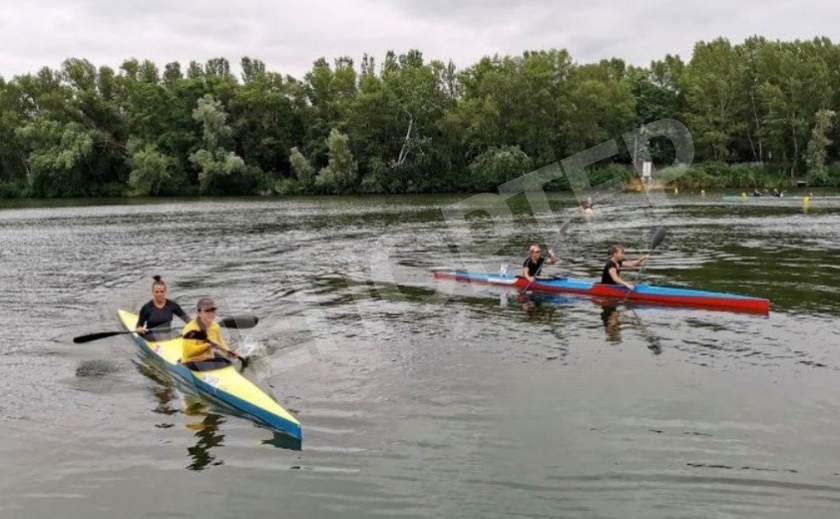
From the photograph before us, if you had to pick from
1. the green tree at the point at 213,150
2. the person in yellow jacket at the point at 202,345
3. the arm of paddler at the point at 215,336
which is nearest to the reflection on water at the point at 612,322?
the arm of paddler at the point at 215,336

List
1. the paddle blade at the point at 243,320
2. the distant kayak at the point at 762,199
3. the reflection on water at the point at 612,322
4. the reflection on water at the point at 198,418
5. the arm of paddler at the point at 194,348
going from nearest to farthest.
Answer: the reflection on water at the point at 198,418 < the arm of paddler at the point at 194,348 < the paddle blade at the point at 243,320 < the reflection on water at the point at 612,322 < the distant kayak at the point at 762,199

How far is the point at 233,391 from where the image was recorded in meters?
11.0

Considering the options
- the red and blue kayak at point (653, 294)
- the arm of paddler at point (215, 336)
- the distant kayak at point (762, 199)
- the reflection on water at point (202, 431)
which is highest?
the distant kayak at point (762, 199)

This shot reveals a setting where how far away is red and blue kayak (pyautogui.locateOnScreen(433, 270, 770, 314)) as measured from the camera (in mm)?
17005

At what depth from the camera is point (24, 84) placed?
284 feet

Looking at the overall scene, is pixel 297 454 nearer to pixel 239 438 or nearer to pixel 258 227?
pixel 239 438

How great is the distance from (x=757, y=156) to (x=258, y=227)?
65081mm

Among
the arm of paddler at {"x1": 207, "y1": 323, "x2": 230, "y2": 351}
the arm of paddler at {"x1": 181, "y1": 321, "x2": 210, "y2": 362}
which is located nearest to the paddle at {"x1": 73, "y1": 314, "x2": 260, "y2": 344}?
the arm of paddler at {"x1": 207, "y1": 323, "x2": 230, "y2": 351}

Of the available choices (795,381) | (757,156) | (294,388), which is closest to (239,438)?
(294,388)

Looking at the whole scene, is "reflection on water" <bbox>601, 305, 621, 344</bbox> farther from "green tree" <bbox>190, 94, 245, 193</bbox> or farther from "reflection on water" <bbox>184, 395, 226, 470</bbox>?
"green tree" <bbox>190, 94, 245, 193</bbox>

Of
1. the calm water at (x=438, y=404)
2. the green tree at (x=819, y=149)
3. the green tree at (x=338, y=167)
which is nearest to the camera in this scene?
the calm water at (x=438, y=404)

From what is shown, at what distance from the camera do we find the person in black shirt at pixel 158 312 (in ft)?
47.7

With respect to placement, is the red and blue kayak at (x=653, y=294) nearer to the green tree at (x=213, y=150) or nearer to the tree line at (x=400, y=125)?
the tree line at (x=400, y=125)

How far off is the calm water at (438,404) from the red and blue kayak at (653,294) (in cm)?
46
